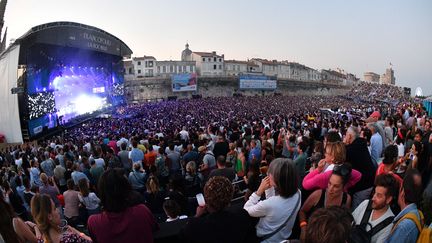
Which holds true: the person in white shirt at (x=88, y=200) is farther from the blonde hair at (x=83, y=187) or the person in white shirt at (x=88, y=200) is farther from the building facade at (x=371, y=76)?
the building facade at (x=371, y=76)

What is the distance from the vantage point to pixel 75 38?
2533cm

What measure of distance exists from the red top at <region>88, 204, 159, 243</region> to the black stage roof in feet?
66.0

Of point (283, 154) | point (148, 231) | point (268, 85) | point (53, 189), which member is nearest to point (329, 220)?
point (148, 231)

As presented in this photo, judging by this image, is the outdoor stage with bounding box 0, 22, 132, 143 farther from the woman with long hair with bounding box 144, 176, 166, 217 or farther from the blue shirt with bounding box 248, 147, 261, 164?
the woman with long hair with bounding box 144, 176, 166, 217

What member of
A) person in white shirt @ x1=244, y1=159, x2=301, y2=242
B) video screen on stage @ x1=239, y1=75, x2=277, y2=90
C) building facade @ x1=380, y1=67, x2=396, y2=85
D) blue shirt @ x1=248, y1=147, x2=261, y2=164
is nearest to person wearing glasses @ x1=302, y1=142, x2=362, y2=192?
person in white shirt @ x1=244, y1=159, x2=301, y2=242

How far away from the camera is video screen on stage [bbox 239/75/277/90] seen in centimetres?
6397

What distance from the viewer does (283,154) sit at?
8602 mm

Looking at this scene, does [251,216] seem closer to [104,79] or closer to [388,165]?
[388,165]

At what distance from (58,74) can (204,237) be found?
2600 cm

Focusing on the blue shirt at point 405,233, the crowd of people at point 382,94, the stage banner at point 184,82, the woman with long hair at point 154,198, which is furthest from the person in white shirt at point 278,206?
the stage banner at point 184,82

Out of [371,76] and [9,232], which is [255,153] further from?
[371,76]

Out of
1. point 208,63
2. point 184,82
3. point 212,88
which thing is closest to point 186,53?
point 208,63

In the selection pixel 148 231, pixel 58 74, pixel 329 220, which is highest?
pixel 58 74

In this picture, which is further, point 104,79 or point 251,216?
point 104,79
